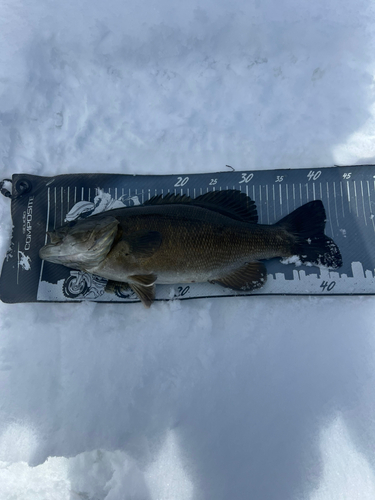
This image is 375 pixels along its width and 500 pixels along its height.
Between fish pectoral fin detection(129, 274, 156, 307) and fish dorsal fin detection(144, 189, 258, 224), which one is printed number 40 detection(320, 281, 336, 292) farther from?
fish pectoral fin detection(129, 274, 156, 307)

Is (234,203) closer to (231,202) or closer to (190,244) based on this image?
(231,202)

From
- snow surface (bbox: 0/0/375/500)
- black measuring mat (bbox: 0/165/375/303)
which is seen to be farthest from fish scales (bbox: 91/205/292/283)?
snow surface (bbox: 0/0/375/500)

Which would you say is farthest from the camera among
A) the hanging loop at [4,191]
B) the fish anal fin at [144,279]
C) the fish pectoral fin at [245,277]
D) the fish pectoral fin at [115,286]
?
the hanging loop at [4,191]

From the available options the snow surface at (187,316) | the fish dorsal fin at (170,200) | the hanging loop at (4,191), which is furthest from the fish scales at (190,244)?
the hanging loop at (4,191)

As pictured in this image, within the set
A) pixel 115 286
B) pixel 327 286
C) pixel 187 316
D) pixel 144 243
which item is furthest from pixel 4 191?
pixel 327 286

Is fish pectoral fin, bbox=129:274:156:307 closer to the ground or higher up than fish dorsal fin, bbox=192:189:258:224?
closer to the ground

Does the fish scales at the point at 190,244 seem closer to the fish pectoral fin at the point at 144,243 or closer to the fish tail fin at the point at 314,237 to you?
the fish pectoral fin at the point at 144,243
